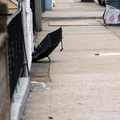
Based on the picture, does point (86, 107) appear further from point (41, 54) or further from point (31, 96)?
point (41, 54)

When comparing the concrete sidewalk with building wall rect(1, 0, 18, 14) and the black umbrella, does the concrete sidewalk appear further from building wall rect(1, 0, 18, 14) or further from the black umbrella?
A: building wall rect(1, 0, 18, 14)

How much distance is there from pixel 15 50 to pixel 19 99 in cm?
71

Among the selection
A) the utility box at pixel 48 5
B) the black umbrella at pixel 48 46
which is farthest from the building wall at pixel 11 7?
the utility box at pixel 48 5

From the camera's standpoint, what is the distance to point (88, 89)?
8.16 meters

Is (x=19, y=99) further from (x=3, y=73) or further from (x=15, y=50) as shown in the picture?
(x=3, y=73)

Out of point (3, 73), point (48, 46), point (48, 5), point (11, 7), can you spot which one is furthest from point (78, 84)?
point (48, 5)

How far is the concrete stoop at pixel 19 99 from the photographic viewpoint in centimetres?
588

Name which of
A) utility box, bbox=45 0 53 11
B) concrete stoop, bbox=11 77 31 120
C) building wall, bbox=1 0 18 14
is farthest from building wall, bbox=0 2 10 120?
utility box, bbox=45 0 53 11

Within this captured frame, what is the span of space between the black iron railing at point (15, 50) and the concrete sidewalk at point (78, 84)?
0.58m

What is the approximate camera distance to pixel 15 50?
6641mm

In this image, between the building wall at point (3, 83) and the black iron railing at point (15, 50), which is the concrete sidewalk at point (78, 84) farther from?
the building wall at point (3, 83)

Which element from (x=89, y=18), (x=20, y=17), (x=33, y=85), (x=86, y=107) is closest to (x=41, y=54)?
(x=33, y=85)

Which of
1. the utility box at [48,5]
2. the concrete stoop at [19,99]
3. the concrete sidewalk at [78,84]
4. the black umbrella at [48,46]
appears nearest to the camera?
the concrete stoop at [19,99]

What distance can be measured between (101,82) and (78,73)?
1.04 metres
